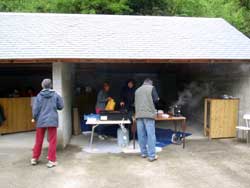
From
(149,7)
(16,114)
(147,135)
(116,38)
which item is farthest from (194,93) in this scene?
(149,7)

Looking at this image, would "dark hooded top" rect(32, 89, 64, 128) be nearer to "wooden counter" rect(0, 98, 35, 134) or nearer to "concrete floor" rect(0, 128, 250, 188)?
"concrete floor" rect(0, 128, 250, 188)

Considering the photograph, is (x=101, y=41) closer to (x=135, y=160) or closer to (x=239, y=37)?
(x=135, y=160)

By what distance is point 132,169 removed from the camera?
617cm

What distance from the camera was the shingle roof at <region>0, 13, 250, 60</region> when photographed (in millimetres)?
7695

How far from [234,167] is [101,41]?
442cm

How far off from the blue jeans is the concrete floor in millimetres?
208

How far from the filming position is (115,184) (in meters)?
5.36

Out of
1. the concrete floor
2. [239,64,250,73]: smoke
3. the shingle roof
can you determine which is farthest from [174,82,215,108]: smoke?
the concrete floor

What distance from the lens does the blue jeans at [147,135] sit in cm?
671

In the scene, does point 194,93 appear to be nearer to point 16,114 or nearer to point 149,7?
point 16,114

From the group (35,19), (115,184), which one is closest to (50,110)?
(115,184)

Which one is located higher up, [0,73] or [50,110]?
[0,73]

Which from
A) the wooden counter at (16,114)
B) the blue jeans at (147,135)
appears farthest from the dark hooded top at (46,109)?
the wooden counter at (16,114)

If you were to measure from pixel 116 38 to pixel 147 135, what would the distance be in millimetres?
3190
